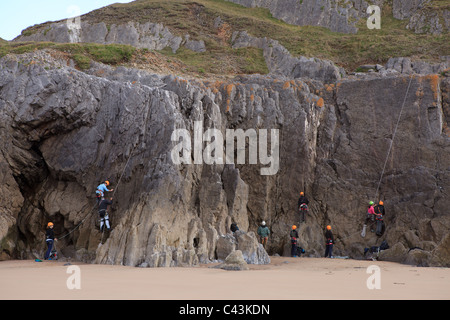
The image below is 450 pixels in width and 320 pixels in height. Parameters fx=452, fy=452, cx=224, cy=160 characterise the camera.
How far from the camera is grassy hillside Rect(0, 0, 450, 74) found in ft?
121

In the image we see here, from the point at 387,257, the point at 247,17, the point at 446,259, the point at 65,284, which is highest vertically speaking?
the point at 247,17

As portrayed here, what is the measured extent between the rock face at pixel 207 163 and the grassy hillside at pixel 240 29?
9.54 meters

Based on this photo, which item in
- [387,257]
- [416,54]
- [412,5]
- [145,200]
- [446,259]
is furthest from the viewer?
[412,5]

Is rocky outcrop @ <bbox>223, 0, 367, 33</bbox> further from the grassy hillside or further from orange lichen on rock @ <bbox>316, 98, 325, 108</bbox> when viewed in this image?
orange lichen on rock @ <bbox>316, 98, 325, 108</bbox>

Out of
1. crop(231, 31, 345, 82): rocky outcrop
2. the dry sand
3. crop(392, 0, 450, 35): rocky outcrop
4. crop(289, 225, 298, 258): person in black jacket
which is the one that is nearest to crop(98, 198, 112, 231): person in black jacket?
the dry sand

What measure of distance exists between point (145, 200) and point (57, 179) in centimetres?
623

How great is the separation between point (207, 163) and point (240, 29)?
29725 mm

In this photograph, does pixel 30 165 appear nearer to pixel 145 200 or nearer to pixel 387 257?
pixel 145 200

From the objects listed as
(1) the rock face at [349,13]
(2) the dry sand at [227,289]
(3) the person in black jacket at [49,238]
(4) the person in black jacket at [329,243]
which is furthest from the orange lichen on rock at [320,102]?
(1) the rock face at [349,13]

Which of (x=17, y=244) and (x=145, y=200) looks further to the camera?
(x=17, y=244)

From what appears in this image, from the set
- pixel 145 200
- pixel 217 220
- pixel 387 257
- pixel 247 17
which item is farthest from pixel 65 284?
pixel 247 17

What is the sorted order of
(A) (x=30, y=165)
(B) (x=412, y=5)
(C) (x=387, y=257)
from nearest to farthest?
1. (C) (x=387, y=257)
2. (A) (x=30, y=165)
3. (B) (x=412, y=5)

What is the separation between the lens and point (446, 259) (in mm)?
15609

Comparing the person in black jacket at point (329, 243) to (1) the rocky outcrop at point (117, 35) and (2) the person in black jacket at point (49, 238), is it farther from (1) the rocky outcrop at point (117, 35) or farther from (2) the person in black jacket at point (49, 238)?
(1) the rocky outcrop at point (117, 35)
